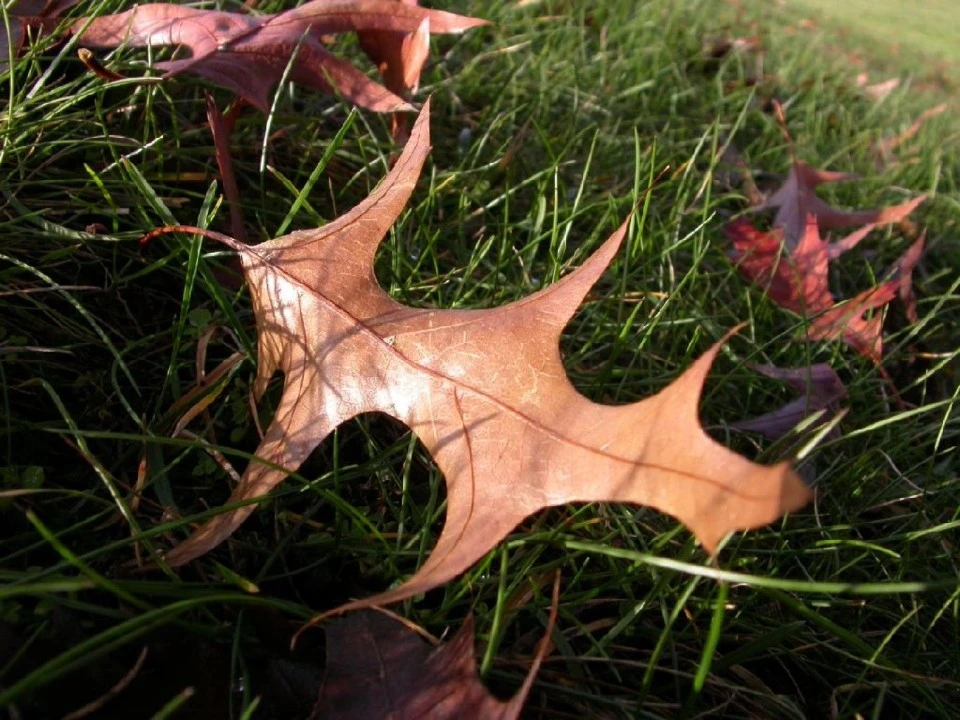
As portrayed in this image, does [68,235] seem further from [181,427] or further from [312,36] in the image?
[312,36]

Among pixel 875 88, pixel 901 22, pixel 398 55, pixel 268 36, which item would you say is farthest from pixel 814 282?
pixel 901 22

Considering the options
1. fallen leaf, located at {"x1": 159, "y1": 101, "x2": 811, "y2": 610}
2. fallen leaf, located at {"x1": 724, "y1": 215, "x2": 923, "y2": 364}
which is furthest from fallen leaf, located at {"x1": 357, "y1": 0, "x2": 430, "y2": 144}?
fallen leaf, located at {"x1": 724, "y1": 215, "x2": 923, "y2": 364}

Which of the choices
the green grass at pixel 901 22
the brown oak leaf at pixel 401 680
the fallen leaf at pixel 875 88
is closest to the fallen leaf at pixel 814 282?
the brown oak leaf at pixel 401 680

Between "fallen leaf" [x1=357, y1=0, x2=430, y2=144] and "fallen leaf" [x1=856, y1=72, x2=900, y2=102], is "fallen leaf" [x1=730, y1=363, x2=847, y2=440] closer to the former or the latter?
"fallen leaf" [x1=357, y1=0, x2=430, y2=144]

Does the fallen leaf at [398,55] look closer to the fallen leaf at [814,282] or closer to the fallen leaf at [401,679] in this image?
the fallen leaf at [814,282]

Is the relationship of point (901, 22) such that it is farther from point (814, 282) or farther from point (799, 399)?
point (799, 399)


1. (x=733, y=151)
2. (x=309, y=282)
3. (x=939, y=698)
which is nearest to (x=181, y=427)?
(x=309, y=282)
